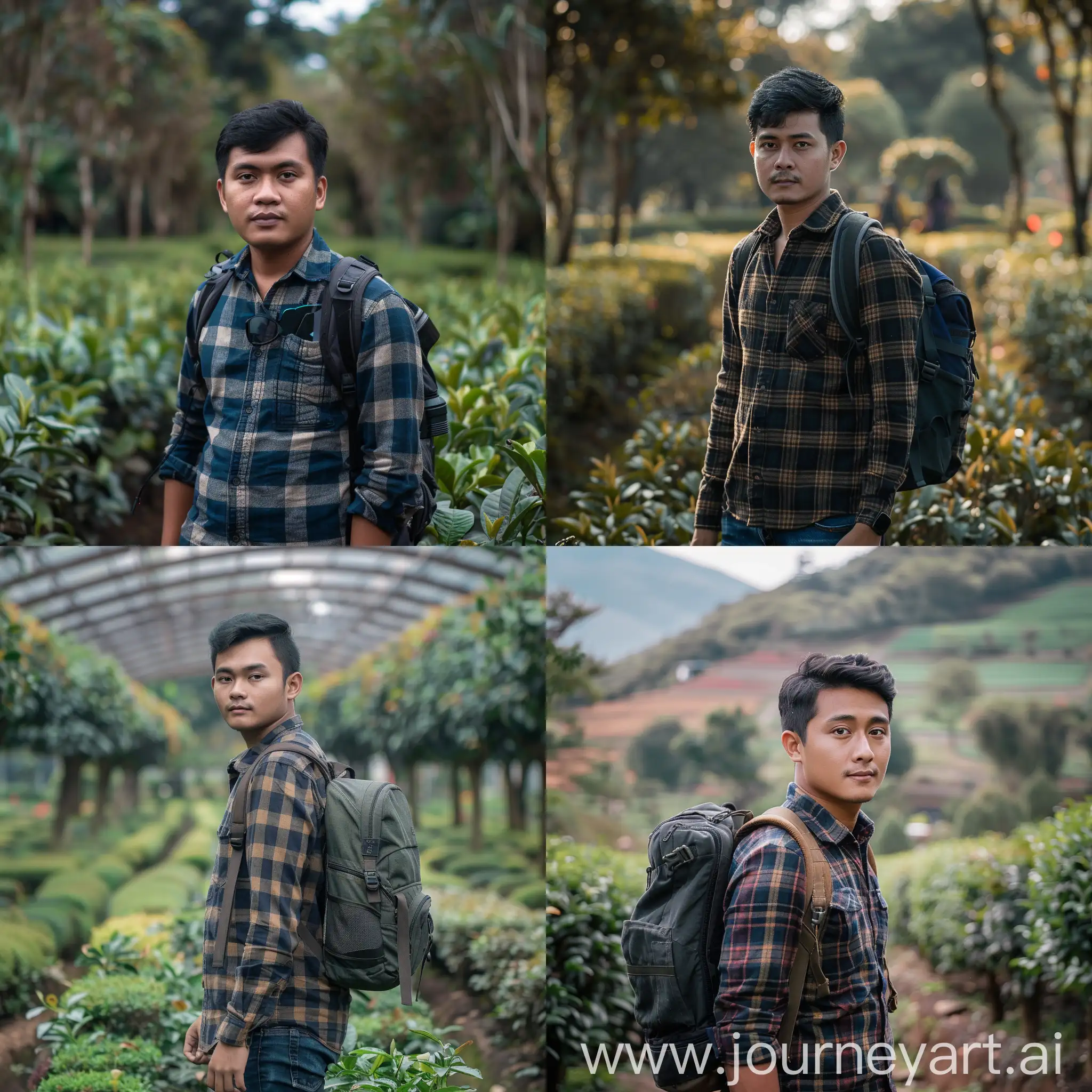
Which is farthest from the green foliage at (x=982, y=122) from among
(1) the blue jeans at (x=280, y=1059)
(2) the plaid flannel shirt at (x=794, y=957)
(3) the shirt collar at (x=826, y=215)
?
(1) the blue jeans at (x=280, y=1059)

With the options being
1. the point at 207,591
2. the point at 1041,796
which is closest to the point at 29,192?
the point at 207,591

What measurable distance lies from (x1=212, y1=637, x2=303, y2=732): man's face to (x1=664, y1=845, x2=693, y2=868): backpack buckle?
1114 mm

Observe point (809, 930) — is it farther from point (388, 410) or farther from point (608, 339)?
point (608, 339)

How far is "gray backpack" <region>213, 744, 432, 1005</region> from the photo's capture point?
9.62 feet

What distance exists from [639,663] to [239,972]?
6.04ft

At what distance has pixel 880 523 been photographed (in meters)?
3.19

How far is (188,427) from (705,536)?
1608 millimetres

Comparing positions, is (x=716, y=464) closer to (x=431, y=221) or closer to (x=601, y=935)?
(x=601, y=935)

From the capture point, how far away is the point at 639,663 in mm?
4164

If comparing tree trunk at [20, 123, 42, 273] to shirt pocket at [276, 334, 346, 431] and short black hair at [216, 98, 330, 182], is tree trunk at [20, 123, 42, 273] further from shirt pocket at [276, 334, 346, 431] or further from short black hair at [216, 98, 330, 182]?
shirt pocket at [276, 334, 346, 431]

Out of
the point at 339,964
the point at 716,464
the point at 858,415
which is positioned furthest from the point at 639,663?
the point at 339,964

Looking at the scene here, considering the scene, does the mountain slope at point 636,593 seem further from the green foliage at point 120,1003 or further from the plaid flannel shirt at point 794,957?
the green foliage at point 120,1003

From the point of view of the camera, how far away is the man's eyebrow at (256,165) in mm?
3020

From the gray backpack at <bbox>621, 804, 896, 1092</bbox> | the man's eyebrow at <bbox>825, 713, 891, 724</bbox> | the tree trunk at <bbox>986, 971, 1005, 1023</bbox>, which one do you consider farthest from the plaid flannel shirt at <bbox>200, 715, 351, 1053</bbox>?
the tree trunk at <bbox>986, 971, 1005, 1023</bbox>
